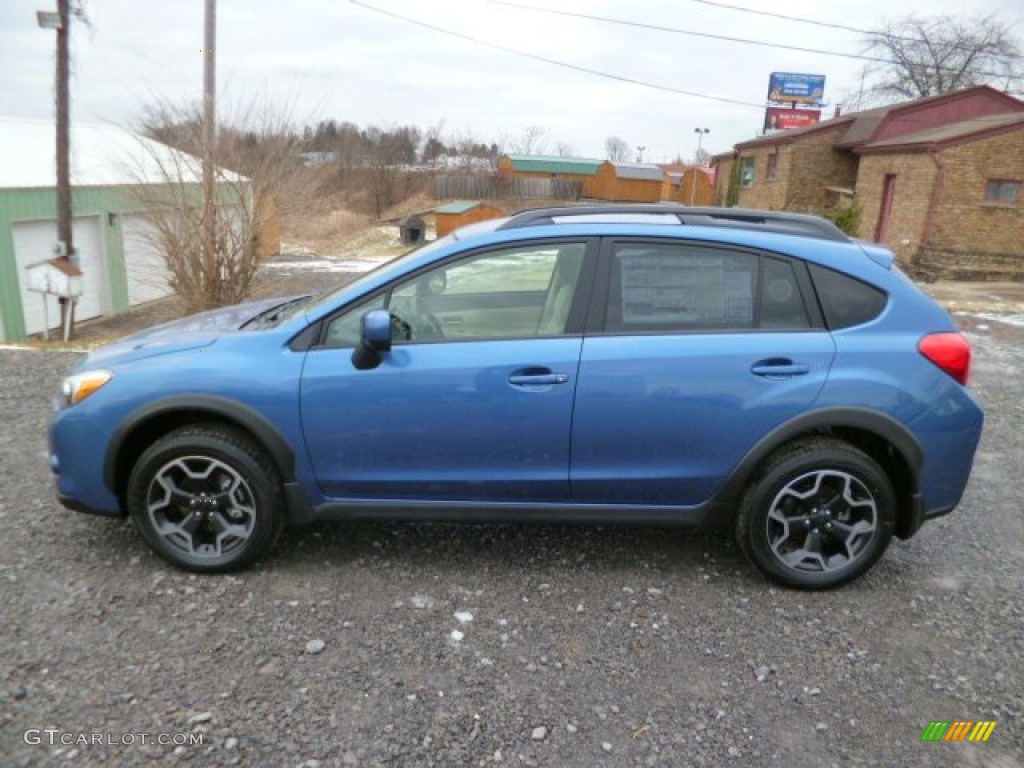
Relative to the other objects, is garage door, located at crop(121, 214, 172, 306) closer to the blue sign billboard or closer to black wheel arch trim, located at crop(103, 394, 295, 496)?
black wheel arch trim, located at crop(103, 394, 295, 496)

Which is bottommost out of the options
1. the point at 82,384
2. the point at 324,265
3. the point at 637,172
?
the point at 324,265

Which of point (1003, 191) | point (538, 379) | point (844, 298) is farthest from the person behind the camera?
point (1003, 191)

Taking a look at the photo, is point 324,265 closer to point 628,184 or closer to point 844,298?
point 628,184

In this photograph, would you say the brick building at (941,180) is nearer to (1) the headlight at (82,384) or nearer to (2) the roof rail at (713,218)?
(2) the roof rail at (713,218)

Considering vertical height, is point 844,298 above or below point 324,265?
above

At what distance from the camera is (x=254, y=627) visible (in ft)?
9.84

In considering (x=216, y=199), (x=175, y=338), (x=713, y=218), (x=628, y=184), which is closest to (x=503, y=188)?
(x=628, y=184)

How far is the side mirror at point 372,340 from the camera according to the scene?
119 inches

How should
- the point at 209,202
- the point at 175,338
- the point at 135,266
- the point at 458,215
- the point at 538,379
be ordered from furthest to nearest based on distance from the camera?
the point at 458,215, the point at 135,266, the point at 209,202, the point at 175,338, the point at 538,379

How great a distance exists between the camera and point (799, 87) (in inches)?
1946

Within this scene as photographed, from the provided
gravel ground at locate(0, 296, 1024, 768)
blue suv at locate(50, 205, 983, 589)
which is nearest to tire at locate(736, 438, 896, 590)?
blue suv at locate(50, 205, 983, 589)

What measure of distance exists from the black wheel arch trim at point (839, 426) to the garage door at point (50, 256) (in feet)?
59.2

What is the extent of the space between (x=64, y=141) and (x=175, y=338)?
16094mm

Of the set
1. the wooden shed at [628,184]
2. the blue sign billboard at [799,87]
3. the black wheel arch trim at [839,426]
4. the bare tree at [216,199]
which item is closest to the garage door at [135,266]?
the bare tree at [216,199]
